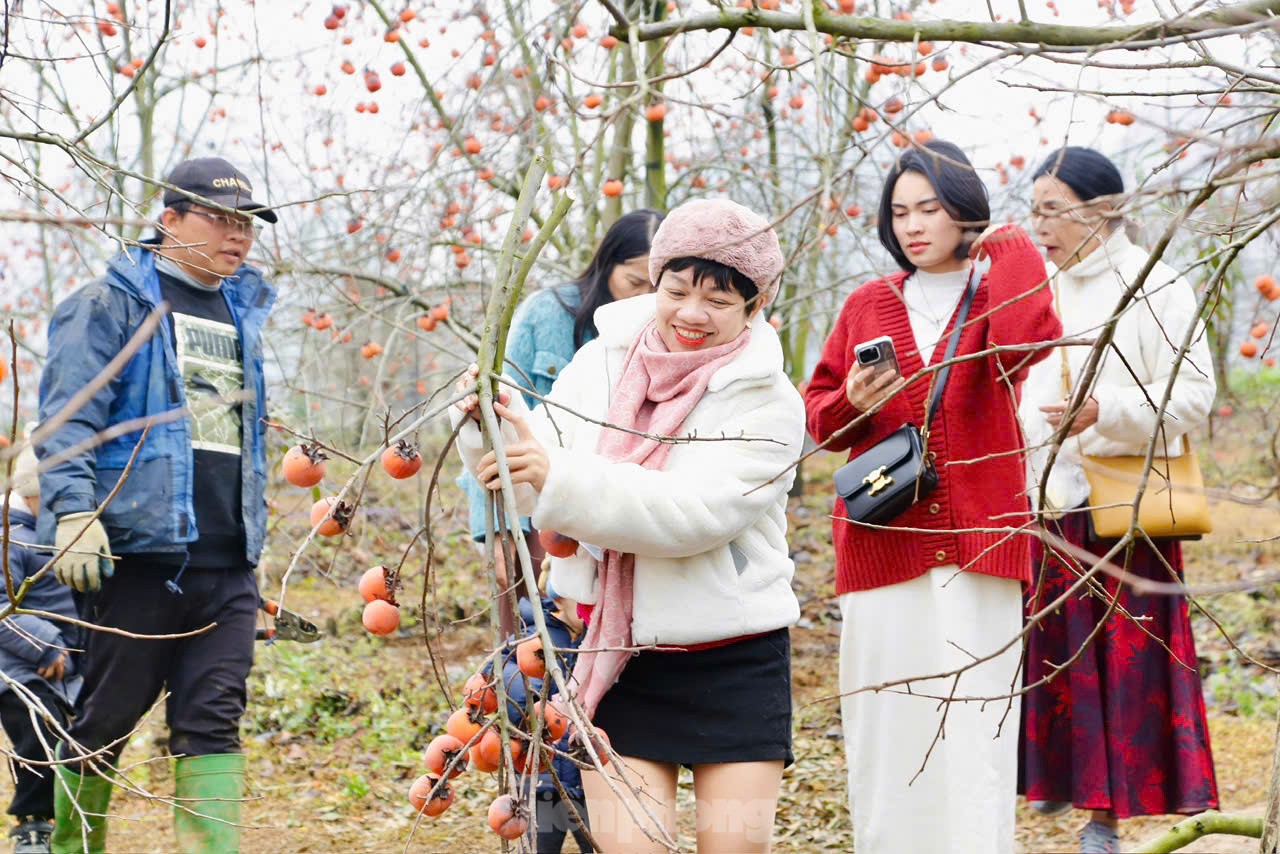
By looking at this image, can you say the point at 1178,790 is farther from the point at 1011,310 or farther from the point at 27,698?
the point at 27,698

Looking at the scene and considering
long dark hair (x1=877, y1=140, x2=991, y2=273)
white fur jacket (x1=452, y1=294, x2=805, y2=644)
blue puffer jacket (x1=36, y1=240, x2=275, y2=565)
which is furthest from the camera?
blue puffer jacket (x1=36, y1=240, x2=275, y2=565)

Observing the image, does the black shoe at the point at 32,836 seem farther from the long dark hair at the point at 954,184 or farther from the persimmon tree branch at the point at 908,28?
the long dark hair at the point at 954,184

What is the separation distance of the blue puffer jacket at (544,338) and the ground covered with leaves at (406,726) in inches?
17.5

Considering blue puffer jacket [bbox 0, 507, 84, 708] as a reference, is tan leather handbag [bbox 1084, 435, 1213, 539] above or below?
above

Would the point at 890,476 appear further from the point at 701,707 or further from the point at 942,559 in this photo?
the point at 701,707

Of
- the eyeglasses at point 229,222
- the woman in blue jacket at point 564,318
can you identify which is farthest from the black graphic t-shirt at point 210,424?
the woman in blue jacket at point 564,318

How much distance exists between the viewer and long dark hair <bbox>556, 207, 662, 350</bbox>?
351 cm

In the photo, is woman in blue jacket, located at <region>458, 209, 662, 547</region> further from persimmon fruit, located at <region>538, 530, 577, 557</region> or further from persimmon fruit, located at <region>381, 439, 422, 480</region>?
persimmon fruit, located at <region>381, 439, 422, 480</region>

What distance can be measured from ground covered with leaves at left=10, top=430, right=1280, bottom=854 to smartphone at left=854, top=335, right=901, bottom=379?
70cm

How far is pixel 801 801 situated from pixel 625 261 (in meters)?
2.21

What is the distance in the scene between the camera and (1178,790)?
3473mm

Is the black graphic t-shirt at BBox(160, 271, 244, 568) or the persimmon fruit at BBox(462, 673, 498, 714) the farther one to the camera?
the black graphic t-shirt at BBox(160, 271, 244, 568)

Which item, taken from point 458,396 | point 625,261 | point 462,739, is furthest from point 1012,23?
point 462,739

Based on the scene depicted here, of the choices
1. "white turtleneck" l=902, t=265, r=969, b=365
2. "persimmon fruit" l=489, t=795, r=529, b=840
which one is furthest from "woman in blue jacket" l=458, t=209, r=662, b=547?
"persimmon fruit" l=489, t=795, r=529, b=840
